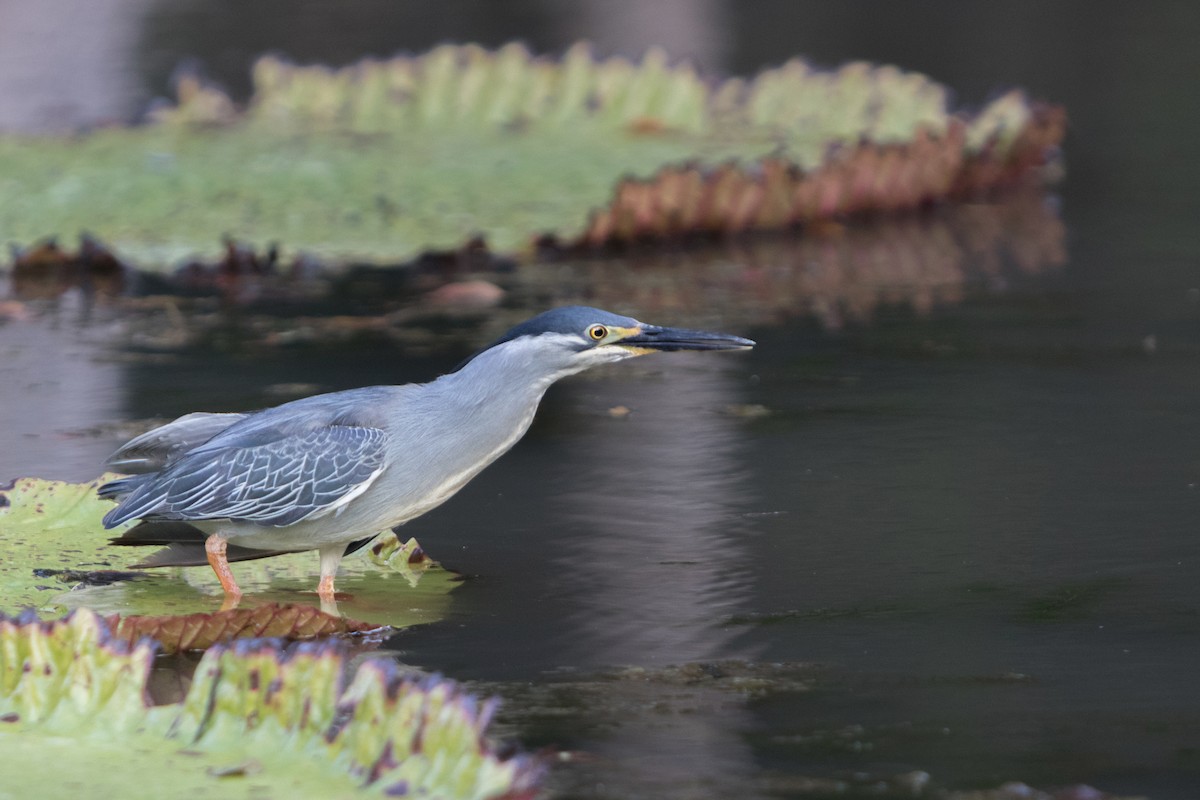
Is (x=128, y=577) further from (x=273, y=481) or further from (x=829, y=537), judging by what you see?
(x=829, y=537)

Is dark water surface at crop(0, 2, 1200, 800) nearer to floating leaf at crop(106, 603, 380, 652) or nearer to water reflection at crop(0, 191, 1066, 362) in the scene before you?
water reflection at crop(0, 191, 1066, 362)

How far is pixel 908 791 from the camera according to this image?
2621 mm

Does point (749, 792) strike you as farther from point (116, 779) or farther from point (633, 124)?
point (633, 124)

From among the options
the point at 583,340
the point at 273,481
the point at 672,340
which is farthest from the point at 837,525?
the point at 273,481

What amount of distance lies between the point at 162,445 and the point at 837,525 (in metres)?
1.50

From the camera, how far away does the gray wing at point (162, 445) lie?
3756 millimetres

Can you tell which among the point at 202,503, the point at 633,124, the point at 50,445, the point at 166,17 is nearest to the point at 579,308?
the point at 202,503

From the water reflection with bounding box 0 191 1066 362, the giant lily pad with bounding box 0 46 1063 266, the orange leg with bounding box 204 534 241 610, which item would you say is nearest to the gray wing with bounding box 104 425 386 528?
the orange leg with bounding box 204 534 241 610

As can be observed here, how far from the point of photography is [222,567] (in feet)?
11.9

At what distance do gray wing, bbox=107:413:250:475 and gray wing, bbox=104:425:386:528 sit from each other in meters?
0.17

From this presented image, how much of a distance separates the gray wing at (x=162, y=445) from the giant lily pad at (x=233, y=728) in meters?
1.06

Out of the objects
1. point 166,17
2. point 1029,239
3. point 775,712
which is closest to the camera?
point 775,712

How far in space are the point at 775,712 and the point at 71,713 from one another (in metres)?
1.11

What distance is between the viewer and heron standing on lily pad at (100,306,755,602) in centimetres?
351
